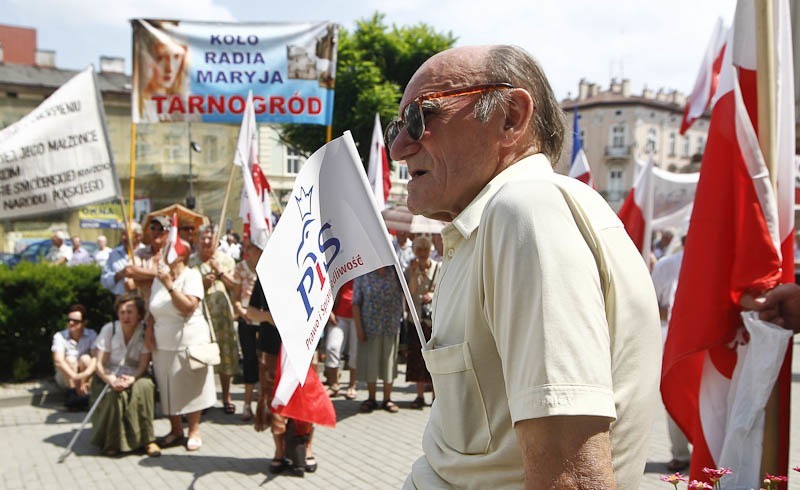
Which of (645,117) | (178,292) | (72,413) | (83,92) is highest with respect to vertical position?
(645,117)

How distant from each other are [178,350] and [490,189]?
5922 millimetres

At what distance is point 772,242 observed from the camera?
10.9 feet

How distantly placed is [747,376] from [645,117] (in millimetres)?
73485

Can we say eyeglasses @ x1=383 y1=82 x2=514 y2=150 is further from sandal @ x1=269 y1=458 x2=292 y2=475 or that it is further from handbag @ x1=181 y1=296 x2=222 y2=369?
handbag @ x1=181 y1=296 x2=222 y2=369

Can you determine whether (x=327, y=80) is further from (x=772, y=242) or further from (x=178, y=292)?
(x=772, y=242)

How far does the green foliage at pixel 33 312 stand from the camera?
857 centimetres

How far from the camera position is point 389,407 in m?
8.19

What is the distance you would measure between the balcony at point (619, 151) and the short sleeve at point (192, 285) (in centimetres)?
6913

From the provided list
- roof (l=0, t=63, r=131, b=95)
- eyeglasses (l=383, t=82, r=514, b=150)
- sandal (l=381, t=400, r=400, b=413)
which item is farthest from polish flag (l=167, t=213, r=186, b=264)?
roof (l=0, t=63, r=131, b=95)

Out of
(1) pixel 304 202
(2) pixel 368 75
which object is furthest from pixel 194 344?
(2) pixel 368 75

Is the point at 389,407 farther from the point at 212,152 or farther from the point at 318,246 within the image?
the point at 212,152

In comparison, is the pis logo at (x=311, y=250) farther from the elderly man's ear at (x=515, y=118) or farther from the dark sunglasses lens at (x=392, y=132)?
the elderly man's ear at (x=515, y=118)

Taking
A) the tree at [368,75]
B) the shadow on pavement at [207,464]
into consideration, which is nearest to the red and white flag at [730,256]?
the shadow on pavement at [207,464]

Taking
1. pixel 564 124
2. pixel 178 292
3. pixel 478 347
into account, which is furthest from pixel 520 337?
pixel 178 292
